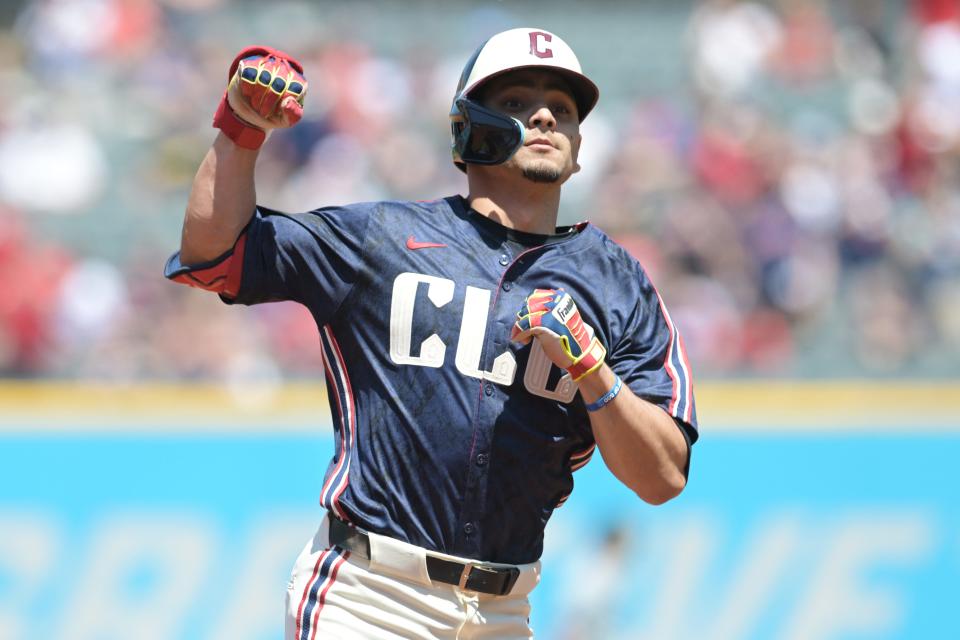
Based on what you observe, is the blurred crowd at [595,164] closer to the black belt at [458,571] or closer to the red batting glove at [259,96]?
the black belt at [458,571]

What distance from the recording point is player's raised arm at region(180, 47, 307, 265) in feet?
10.2

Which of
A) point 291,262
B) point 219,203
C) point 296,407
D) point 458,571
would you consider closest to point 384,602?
point 458,571

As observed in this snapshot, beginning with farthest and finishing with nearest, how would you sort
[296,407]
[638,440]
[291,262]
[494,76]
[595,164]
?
[595,164], [296,407], [494,76], [291,262], [638,440]

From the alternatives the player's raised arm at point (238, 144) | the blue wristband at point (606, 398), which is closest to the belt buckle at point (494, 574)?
the blue wristband at point (606, 398)

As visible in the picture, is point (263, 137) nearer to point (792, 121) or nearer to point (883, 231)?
point (883, 231)

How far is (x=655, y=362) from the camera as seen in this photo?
3420 millimetres

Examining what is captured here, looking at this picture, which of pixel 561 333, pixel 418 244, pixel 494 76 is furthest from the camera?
pixel 494 76

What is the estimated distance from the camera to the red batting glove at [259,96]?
3.11 meters

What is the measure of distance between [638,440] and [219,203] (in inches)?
44.7

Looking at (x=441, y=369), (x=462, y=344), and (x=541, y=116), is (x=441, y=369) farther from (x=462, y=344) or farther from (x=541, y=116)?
(x=541, y=116)

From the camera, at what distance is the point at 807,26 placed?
1023 centimetres

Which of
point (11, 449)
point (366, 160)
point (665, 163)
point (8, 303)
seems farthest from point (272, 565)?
point (665, 163)

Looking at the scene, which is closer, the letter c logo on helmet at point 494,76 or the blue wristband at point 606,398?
the blue wristband at point 606,398

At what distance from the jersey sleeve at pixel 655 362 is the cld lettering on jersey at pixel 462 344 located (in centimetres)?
16
